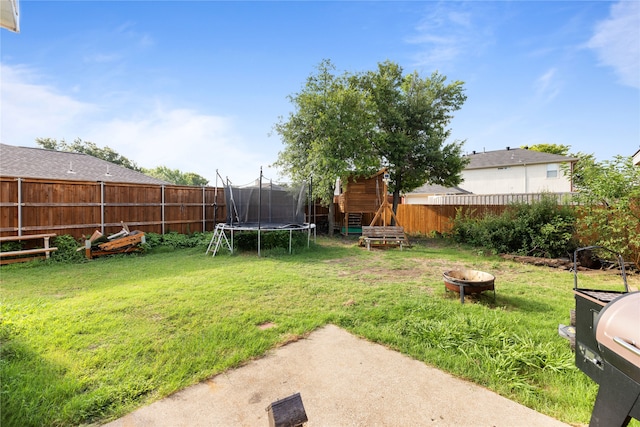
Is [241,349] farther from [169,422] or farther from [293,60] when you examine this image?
[293,60]

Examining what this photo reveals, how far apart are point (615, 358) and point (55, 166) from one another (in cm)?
1495

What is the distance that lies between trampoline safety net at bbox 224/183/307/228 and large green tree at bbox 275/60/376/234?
3.99 feet

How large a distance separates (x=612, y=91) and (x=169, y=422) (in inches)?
380

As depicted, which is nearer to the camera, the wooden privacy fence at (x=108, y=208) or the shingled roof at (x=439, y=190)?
the wooden privacy fence at (x=108, y=208)

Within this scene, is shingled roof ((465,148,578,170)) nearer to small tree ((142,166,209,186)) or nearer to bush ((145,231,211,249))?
bush ((145,231,211,249))

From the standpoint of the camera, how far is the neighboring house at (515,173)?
18.7 m

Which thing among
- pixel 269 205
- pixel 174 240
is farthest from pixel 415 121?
pixel 174 240

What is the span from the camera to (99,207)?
7.88 m

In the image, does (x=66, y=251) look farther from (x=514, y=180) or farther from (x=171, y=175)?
(x=171, y=175)

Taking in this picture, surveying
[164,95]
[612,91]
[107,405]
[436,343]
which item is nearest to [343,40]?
[164,95]

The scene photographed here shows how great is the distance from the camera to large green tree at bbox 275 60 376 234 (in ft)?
33.5

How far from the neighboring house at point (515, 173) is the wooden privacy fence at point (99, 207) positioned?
52.8 feet

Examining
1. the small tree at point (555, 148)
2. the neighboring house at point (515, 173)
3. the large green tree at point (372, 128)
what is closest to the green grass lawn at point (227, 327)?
the large green tree at point (372, 128)

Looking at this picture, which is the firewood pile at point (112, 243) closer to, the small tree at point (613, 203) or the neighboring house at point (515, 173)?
the small tree at point (613, 203)
